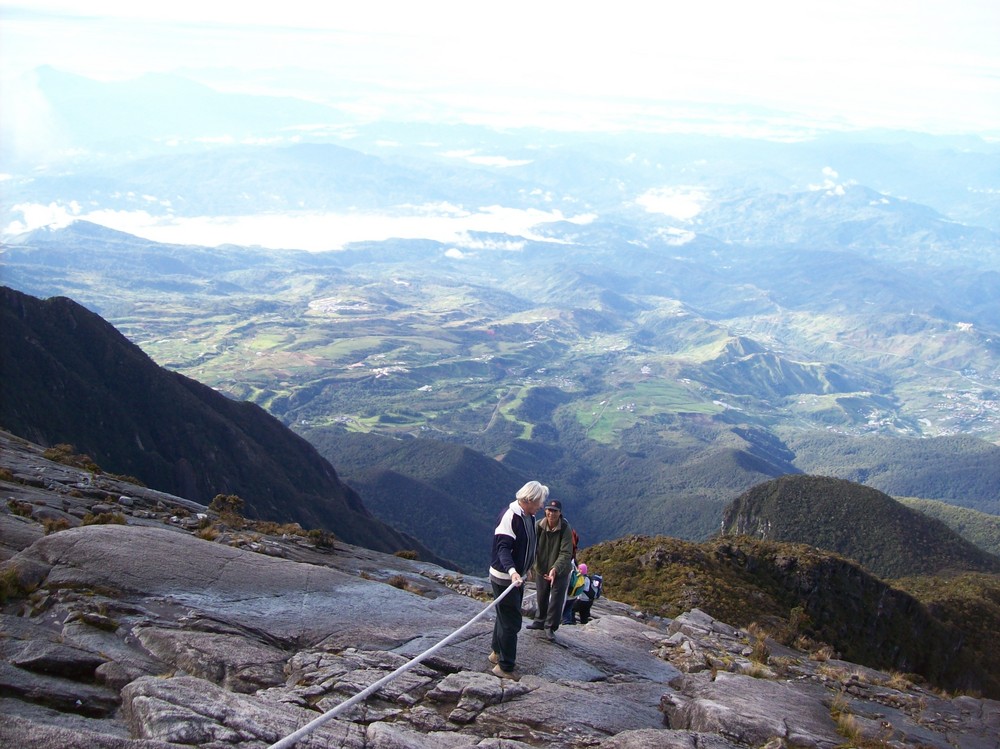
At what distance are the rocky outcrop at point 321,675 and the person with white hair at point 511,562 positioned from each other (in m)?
0.56

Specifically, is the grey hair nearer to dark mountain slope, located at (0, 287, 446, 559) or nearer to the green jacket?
the green jacket

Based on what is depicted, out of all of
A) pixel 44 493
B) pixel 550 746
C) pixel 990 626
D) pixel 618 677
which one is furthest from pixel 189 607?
pixel 990 626

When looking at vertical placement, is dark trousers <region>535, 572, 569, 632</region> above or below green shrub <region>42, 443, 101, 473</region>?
above

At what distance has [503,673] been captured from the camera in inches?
693

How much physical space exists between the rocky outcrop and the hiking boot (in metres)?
0.24

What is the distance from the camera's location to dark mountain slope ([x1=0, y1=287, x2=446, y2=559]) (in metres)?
80.8

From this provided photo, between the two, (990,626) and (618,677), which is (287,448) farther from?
(618,677)

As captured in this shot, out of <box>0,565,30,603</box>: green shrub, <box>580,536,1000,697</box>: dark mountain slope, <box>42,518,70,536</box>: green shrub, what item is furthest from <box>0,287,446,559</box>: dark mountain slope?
<box>0,565,30,603</box>: green shrub

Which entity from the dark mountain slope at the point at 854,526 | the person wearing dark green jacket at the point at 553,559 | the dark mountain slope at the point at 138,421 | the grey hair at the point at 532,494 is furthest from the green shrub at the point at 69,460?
the dark mountain slope at the point at 854,526

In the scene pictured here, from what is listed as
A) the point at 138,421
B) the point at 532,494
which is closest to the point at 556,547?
the point at 532,494

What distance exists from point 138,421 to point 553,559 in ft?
274

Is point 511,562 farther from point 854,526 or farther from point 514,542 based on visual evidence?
point 854,526

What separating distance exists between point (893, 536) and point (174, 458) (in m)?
91.9

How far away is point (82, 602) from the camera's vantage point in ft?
55.9
